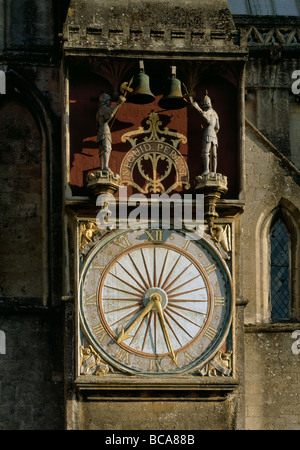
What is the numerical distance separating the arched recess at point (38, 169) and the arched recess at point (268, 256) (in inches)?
133

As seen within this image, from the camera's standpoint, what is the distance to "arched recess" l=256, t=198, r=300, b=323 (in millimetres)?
30750

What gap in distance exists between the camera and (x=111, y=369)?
95.8 ft

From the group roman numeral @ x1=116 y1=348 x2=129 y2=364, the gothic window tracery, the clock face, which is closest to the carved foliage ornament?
the clock face

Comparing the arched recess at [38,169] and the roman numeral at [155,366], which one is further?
the arched recess at [38,169]

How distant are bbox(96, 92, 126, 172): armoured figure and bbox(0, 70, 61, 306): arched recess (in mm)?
1471

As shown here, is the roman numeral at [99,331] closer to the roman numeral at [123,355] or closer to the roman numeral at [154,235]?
the roman numeral at [123,355]

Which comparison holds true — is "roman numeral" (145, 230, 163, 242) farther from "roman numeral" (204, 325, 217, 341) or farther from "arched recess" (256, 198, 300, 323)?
"arched recess" (256, 198, 300, 323)

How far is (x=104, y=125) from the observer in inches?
1171

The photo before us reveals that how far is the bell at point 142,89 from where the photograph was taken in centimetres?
2956

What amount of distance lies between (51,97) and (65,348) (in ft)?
14.7

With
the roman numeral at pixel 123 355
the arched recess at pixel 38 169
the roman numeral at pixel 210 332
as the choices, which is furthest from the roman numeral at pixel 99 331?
the roman numeral at pixel 210 332

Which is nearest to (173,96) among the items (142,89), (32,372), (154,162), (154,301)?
(142,89)
